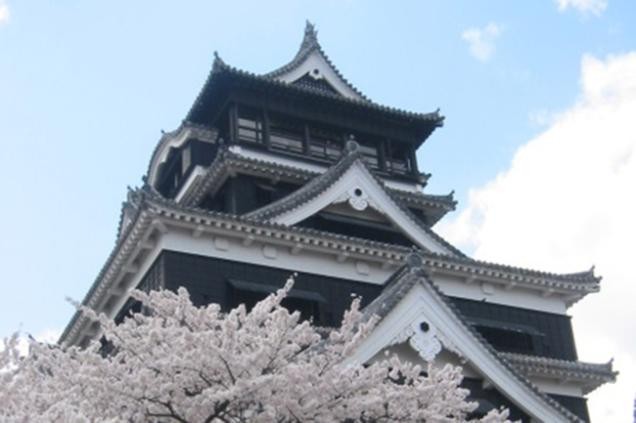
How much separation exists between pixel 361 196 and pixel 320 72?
5858 millimetres

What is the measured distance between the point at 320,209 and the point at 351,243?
1.56m

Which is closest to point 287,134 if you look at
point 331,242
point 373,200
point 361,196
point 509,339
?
point 361,196

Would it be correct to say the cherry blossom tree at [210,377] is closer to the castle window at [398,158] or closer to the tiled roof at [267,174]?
the tiled roof at [267,174]

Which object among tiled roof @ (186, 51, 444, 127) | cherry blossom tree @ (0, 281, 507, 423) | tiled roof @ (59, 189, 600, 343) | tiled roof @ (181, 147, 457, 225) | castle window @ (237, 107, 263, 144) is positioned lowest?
cherry blossom tree @ (0, 281, 507, 423)

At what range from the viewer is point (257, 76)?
77.4 feet

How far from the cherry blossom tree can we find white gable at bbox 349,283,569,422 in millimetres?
5278

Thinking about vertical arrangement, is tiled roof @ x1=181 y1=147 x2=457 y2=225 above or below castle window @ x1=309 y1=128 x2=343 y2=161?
below

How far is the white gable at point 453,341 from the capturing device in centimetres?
1655

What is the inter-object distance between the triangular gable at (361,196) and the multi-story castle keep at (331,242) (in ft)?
0.10

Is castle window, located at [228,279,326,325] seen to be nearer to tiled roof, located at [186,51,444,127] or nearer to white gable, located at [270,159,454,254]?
white gable, located at [270,159,454,254]

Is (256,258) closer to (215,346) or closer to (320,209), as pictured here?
(320,209)

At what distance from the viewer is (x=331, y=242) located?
19.5m

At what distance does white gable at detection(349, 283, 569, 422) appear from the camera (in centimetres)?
1655

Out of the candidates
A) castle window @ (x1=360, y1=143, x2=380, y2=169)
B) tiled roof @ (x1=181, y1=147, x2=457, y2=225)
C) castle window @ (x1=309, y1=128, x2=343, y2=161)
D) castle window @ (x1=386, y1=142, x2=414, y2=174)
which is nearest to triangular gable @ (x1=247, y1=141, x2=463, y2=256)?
tiled roof @ (x1=181, y1=147, x2=457, y2=225)
